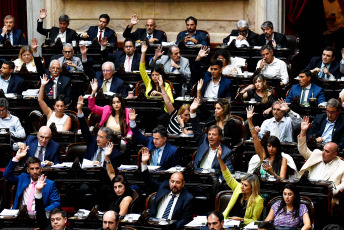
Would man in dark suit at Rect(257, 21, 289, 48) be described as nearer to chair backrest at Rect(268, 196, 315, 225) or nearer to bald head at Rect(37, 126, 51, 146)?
bald head at Rect(37, 126, 51, 146)

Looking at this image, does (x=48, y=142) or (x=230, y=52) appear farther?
(x=230, y=52)

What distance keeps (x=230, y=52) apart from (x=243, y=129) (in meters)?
2.49

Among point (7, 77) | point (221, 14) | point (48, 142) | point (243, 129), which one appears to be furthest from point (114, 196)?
point (221, 14)

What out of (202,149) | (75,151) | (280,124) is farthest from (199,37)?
(202,149)

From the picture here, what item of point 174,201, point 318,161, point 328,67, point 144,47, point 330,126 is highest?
point 144,47

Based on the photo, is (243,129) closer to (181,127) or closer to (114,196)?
(181,127)

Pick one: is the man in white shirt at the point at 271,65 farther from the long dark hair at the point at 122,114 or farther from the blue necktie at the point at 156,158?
the blue necktie at the point at 156,158

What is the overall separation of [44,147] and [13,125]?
3.24 ft

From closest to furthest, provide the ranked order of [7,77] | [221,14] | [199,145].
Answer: [199,145] → [7,77] → [221,14]

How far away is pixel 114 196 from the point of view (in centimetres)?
976

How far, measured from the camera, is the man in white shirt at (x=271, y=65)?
42.0ft

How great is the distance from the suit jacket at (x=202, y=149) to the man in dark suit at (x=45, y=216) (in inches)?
71.2

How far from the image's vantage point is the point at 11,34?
14.3m

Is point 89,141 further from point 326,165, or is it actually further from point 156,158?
point 326,165
